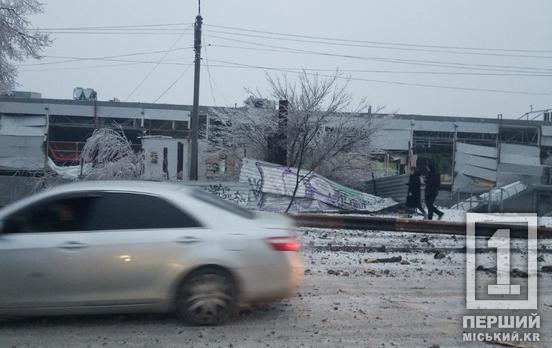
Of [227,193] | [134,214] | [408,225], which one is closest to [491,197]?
[227,193]

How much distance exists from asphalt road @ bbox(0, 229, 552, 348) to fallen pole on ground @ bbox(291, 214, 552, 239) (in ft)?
11.6

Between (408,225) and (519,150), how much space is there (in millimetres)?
30820

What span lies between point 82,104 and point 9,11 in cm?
2077

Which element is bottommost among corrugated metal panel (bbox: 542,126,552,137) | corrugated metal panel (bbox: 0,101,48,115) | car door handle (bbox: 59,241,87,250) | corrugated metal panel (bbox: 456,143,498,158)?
car door handle (bbox: 59,241,87,250)

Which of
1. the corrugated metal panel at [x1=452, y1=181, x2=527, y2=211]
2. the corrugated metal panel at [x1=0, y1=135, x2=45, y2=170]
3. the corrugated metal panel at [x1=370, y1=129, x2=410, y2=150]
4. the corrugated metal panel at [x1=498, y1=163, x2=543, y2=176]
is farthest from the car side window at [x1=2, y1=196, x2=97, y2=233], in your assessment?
the corrugated metal panel at [x1=498, y1=163, x2=543, y2=176]

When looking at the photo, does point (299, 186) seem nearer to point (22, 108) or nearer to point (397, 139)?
point (397, 139)

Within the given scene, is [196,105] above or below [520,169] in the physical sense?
above

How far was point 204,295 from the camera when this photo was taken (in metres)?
5.07

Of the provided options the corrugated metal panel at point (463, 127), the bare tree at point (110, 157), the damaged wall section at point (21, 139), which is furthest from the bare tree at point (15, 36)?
the corrugated metal panel at point (463, 127)

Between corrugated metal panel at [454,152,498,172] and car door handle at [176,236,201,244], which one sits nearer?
car door handle at [176,236,201,244]

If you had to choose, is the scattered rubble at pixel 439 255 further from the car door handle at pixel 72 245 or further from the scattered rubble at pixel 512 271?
the car door handle at pixel 72 245

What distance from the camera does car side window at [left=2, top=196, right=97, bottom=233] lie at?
16.6ft

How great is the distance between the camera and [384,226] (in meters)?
12.3

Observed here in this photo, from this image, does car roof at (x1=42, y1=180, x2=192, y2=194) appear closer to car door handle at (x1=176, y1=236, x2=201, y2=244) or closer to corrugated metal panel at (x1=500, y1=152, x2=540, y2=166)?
car door handle at (x1=176, y1=236, x2=201, y2=244)
